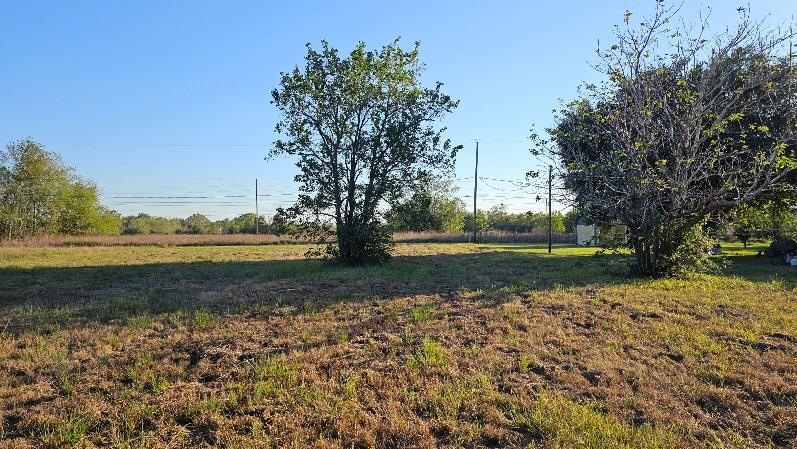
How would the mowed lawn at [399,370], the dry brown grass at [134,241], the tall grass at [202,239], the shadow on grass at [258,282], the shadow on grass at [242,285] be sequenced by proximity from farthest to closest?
the tall grass at [202,239] < the dry brown grass at [134,241] < the shadow on grass at [258,282] < the shadow on grass at [242,285] < the mowed lawn at [399,370]

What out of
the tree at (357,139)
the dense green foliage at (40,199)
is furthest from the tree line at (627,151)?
the dense green foliage at (40,199)

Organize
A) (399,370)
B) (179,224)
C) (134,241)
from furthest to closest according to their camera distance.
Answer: (179,224) → (134,241) → (399,370)

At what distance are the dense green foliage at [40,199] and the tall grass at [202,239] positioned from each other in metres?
11.0

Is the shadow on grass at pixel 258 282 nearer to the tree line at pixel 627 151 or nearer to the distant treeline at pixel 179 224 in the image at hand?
the tree line at pixel 627 151

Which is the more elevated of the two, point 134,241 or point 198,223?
point 198,223

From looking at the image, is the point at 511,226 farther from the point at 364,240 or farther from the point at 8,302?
the point at 8,302

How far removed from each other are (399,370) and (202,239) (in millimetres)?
39709

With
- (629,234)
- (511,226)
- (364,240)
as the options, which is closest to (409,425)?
(629,234)

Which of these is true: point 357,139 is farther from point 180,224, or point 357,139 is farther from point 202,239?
point 180,224

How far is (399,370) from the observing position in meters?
4.71

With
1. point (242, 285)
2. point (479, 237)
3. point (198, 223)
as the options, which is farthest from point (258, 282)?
point (198, 223)

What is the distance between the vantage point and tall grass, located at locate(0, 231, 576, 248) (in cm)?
3372

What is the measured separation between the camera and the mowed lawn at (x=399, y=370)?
3426 mm

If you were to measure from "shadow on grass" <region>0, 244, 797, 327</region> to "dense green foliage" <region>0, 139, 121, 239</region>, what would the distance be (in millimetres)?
38729
